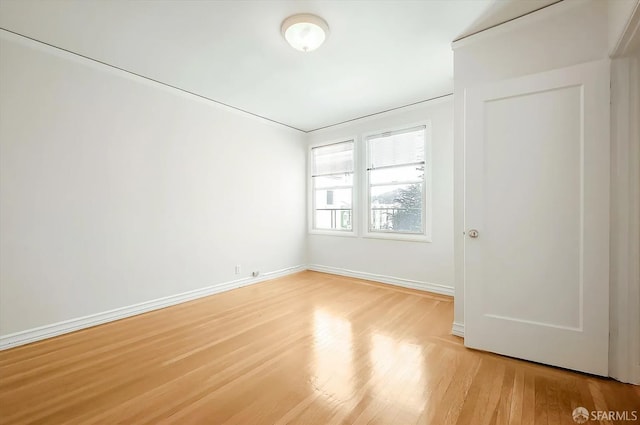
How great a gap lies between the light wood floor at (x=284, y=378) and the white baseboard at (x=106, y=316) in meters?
0.09

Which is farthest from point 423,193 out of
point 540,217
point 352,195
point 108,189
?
point 108,189

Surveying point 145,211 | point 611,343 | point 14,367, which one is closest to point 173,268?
point 145,211

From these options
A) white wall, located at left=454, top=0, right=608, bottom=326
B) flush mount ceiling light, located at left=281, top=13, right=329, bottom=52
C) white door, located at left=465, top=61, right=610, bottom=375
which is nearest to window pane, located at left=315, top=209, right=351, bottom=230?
white wall, located at left=454, top=0, right=608, bottom=326

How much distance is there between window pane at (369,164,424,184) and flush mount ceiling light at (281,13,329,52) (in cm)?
235

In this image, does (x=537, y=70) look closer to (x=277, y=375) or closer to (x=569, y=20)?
(x=569, y=20)

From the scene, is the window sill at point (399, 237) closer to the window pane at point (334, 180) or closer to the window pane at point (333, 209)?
the window pane at point (333, 209)

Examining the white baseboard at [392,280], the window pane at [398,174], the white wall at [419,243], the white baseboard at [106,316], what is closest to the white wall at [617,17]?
the white wall at [419,243]

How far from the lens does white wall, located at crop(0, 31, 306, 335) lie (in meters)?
2.44

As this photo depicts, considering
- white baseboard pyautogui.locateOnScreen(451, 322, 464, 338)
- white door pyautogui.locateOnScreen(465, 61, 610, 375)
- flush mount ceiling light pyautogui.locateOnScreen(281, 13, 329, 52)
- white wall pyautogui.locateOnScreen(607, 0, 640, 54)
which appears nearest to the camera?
white wall pyautogui.locateOnScreen(607, 0, 640, 54)

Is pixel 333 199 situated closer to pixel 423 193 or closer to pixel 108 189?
pixel 423 193

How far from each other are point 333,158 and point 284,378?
3.91 metres

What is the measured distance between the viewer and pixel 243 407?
1.64m

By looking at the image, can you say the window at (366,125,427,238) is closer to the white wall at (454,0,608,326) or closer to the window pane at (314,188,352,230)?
the window pane at (314,188,352,230)

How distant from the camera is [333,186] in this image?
203 inches
